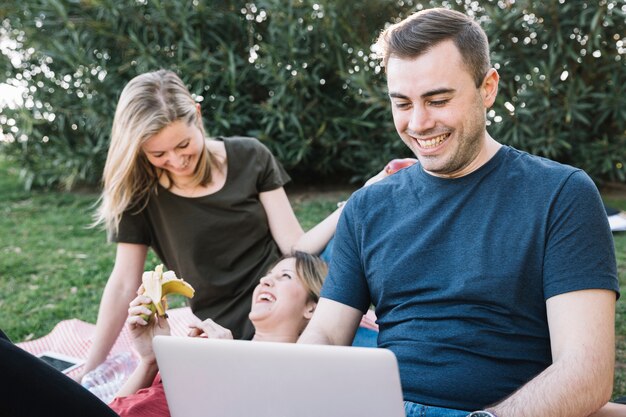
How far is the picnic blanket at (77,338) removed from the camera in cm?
388

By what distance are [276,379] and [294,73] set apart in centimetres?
506

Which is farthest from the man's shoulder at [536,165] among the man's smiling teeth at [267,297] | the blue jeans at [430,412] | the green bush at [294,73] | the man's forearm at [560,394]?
the green bush at [294,73]

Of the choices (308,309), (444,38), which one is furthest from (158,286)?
(444,38)

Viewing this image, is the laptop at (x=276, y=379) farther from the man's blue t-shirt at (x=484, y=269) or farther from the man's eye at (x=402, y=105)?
the man's eye at (x=402, y=105)

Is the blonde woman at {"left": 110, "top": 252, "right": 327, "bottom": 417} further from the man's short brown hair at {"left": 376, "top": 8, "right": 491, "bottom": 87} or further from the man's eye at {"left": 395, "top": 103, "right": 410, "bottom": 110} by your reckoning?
the man's short brown hair at {"left": 376, "top": 8, "right": 491, "bottom": 87}

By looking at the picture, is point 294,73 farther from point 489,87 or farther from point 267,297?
point 489,87

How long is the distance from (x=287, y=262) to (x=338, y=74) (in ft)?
12.0

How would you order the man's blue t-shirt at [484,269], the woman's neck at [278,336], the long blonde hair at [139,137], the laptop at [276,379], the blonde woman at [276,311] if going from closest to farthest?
the laptop at [276,379] → the man's blue t-shirt at [484,269] → the blonde woman at [276,311] → the woman's neck at [278,336] → the long blonde hair at [139,137]

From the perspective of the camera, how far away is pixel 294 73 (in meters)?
6.43

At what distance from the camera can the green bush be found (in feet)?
19.4

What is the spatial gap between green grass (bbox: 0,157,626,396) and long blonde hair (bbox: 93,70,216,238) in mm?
1600

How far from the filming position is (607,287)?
1877mm

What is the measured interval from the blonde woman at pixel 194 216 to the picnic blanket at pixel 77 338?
60cm

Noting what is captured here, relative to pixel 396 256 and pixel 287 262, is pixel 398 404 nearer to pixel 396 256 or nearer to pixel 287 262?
pixel 396 256
